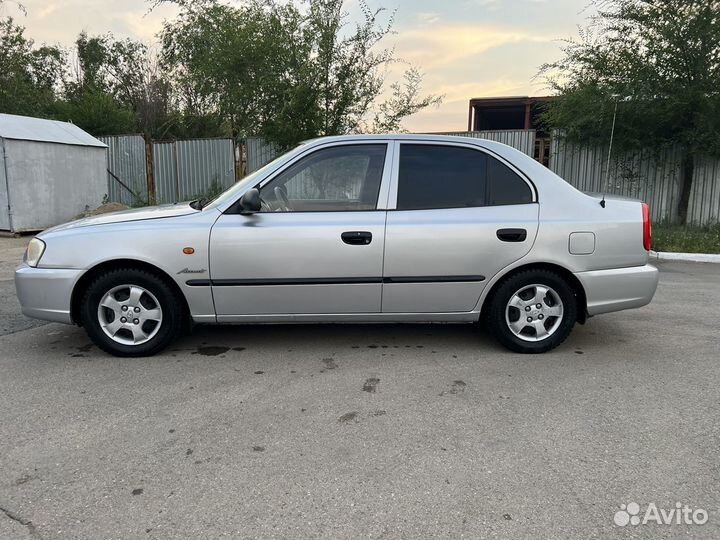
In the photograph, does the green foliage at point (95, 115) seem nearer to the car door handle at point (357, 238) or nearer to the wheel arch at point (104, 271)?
the wheel arch at point (104, 271)

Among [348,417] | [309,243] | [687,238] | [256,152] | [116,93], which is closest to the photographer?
[348,417]

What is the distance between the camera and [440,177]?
4.20 meters

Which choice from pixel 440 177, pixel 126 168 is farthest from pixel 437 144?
pixel 126 168

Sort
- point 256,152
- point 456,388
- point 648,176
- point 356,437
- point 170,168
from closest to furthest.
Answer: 1. point 356,437
2. point 456,388
3. point 648,176
4. point 256,152
5. point 170,168

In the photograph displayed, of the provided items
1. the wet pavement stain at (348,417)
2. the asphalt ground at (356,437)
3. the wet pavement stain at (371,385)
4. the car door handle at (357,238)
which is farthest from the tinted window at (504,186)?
the wet pavement stain at (348,417)

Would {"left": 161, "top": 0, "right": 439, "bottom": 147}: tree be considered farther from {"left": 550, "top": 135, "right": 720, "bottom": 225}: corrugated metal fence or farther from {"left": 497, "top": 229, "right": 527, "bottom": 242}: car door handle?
{"left": 497, "top": 229, "right": 527, "bottom": 242}: car door handle

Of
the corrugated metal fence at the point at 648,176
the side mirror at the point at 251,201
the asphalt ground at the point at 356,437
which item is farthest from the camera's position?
the corrugated metal fence at the point at 648,176

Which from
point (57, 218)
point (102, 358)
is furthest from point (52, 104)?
point (102, 358)

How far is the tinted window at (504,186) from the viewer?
164 inches

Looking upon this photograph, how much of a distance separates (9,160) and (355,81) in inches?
298

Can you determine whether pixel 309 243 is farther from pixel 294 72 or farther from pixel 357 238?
pixel 294 72

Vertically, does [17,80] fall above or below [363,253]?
above

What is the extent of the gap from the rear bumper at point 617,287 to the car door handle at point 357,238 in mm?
1672

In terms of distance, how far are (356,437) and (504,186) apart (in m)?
2.35
